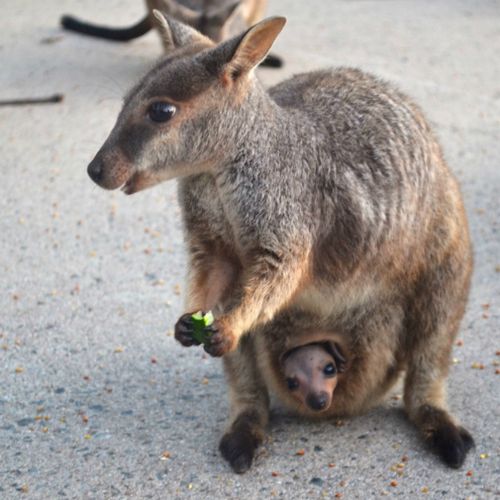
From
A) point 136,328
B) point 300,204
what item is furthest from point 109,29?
point 300,204

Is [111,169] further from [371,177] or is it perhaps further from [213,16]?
[213,16]

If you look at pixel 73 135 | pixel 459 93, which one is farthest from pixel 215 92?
pixel 459 93

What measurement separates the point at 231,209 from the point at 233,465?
2.73 feet

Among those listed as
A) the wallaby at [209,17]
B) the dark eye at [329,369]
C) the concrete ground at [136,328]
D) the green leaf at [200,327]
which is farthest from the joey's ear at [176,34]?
the wallaby at [209,17]

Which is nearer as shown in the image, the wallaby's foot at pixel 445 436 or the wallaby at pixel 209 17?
the wallaby's foot at pixel 445 436

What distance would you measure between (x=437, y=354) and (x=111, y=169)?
1.30m

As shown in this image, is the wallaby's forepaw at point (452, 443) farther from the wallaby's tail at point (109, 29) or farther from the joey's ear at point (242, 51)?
the wallaby's tail at point (109, 29)

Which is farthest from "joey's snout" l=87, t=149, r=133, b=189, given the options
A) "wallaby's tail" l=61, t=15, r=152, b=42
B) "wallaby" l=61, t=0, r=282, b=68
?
"wallaby's tail" l=61, t=15, r=152, b=42

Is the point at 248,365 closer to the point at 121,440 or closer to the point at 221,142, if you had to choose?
the point at 121,440

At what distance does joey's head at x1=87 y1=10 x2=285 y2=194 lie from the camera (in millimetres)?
3166

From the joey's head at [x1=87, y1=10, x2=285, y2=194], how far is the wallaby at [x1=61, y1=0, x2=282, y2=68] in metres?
3.44

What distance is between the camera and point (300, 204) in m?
3.31

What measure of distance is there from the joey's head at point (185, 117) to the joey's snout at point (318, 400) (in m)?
0.82

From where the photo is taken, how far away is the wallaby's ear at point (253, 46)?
319 cm
